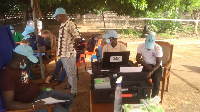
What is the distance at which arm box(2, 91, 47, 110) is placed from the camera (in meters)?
2.16

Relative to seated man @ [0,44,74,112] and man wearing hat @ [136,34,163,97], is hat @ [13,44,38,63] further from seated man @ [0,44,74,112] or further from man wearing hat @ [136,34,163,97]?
man wearing hat @ [136,34,163,97]

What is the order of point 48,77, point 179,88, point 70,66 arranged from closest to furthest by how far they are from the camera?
point 48,77, point 70,66, point 179,88

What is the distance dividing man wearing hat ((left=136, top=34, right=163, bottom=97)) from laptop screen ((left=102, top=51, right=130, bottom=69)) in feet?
2.76

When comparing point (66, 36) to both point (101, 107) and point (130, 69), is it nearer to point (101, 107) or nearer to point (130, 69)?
point (130, 69)

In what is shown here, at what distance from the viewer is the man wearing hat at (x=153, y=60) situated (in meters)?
3.77

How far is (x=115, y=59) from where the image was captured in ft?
10.1

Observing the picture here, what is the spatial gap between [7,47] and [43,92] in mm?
897

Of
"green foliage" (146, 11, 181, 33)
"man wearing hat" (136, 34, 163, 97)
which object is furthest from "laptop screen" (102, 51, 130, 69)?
"green foliage" (146, 11, 181, 33)

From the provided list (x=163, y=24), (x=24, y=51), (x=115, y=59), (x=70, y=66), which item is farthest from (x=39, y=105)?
(x=163, y=24)

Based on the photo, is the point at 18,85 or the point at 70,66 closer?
the point at 18,85

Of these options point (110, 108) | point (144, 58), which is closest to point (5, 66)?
point (110, 108)

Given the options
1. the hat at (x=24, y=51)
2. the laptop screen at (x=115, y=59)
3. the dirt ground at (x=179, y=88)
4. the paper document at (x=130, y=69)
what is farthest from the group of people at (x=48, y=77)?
the paper document at (x=130, y=69)

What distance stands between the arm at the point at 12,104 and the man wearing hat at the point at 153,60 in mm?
2300

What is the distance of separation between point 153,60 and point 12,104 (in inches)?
117
